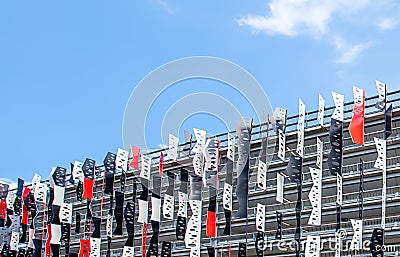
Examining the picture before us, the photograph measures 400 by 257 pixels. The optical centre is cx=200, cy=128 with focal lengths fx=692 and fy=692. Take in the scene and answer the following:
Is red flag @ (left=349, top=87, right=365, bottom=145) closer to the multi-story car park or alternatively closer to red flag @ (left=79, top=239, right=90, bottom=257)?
the multi-story car park

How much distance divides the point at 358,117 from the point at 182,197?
10239mm

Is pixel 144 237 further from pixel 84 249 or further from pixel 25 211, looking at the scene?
pixel 25 211

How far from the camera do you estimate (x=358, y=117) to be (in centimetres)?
3158

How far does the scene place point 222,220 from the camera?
37969 millimetres

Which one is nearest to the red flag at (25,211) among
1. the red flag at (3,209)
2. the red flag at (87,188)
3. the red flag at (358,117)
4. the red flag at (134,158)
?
the red flag at (3,209)

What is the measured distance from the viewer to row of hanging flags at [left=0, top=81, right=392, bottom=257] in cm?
3102

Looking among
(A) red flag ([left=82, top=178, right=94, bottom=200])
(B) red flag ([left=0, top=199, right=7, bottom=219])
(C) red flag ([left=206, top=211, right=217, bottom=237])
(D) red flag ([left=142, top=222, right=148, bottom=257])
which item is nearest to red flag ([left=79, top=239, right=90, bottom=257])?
(A) red flag ([left=82, top=178, right=94, bottom=200])

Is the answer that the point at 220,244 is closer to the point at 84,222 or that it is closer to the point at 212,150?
the point at 212,150

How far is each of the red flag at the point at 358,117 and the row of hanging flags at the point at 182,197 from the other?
0.15 feet

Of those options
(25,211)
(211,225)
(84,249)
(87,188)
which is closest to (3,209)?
(25,211)

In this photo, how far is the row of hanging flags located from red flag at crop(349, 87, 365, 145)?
45 millimetres

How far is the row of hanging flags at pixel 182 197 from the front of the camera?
31.0 meters
